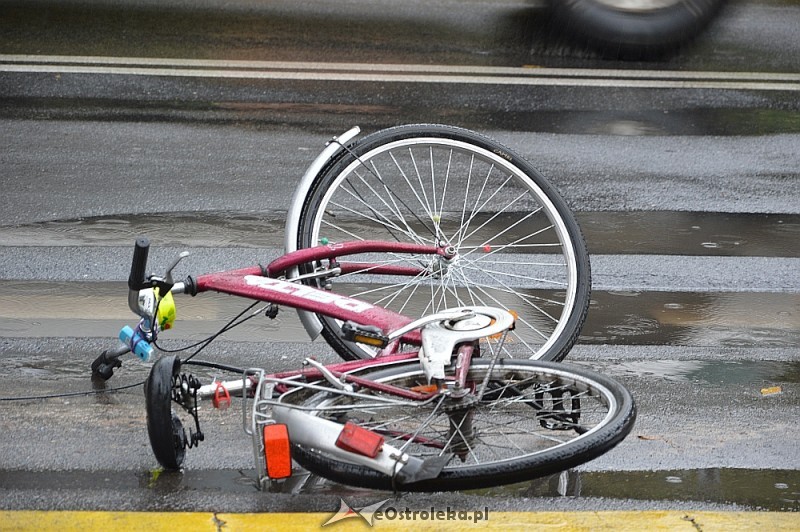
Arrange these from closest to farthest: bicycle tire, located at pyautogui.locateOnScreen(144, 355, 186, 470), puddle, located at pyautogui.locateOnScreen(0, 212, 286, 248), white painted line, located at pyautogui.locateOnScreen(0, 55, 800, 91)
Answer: bicycle tire, located at pyautogui.locateOnScreen(144, 355, 186, 470)
puddle, located at pyautogui.locateOnScreen(0, 212, 286, 248)
white painted line, located at pyautogui.locateOnScreen(0, 55, 800, 91)

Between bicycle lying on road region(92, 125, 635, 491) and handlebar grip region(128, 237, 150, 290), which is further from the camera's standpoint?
handlebar grip region(128, 237, 150, 290)

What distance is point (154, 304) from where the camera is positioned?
157 inches

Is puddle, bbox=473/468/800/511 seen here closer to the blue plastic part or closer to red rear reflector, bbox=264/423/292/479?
red rear reflector, bbox=264/423/292/479

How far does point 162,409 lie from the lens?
3635 mm

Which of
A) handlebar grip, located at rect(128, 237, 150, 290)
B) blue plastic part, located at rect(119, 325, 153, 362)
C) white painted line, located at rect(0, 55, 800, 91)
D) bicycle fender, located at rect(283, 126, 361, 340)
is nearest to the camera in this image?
handlebar grip, located at rect(128, 237, 150, 290)

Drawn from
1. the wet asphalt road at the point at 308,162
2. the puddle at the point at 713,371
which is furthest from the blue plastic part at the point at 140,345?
the puddle at the point at 713,371

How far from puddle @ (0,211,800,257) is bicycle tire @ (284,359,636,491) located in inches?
99.4

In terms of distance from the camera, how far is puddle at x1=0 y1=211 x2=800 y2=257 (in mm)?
6215

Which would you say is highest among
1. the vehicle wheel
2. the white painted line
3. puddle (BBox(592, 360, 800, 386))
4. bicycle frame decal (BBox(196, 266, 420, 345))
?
the vehicle wheel

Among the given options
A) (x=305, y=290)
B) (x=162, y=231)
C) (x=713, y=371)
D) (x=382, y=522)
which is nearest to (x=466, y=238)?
(x=713, y=371)

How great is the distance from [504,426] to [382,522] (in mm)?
514

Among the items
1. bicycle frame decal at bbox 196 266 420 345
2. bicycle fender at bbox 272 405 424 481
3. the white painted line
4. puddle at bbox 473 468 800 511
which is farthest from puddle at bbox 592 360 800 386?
the white painted line

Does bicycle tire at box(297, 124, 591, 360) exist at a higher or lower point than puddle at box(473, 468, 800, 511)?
higher

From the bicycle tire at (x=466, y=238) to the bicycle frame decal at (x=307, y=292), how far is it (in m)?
0.20
